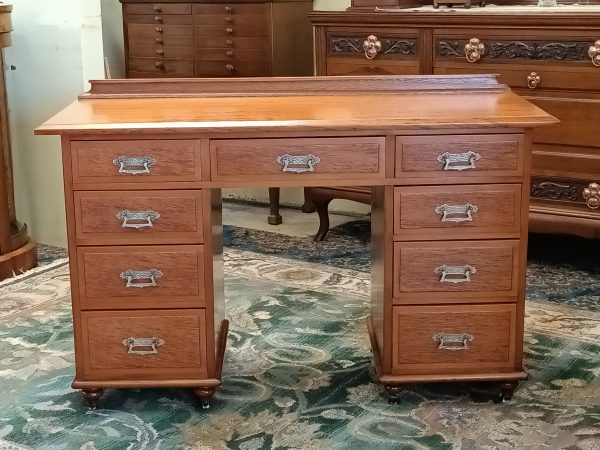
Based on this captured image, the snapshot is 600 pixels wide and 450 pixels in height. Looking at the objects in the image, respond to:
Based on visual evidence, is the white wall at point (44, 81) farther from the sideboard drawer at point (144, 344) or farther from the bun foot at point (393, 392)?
the bun foot at point (393, 392)

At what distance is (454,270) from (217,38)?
2437 mm

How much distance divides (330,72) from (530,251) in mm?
1229

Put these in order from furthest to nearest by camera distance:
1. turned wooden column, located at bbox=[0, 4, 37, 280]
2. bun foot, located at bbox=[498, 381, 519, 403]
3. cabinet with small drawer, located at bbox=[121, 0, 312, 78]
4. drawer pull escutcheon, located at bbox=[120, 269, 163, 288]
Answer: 1. cabinet with small drawer, located at bbox=[121, 0, 312, 78]
2. turned wooden column, located at bbox=[0, 4, 37, 280]
3. bun foot, located at bbox=[498, 381, 519, 403]
4. drawer pull escutcheon, located at bbox=[120, 269, 163, 288]

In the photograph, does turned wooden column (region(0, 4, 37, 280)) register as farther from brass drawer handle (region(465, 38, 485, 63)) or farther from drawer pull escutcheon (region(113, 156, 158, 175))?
brass drawer handle (region(465, 38, 485, 63))

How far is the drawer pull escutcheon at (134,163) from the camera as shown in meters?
2.41

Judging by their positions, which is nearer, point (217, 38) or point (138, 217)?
point (138, 217)

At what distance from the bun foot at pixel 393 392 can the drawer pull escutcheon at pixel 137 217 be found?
0.83 m


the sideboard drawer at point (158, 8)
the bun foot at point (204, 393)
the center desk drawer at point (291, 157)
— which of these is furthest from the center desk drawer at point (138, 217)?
the sideboard drawer at point (158, 8)

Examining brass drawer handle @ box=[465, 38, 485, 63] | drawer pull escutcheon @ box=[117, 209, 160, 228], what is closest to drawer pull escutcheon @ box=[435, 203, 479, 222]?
drawer pull escutcheon @ box=[117, 209, 160, 228]

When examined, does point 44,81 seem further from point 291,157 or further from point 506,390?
point 506,390

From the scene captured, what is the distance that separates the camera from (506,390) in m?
2.61

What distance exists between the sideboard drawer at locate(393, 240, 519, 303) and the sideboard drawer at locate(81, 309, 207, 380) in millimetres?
586

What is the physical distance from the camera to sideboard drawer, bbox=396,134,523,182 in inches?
95.0

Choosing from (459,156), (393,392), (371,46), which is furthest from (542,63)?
(393,392)
